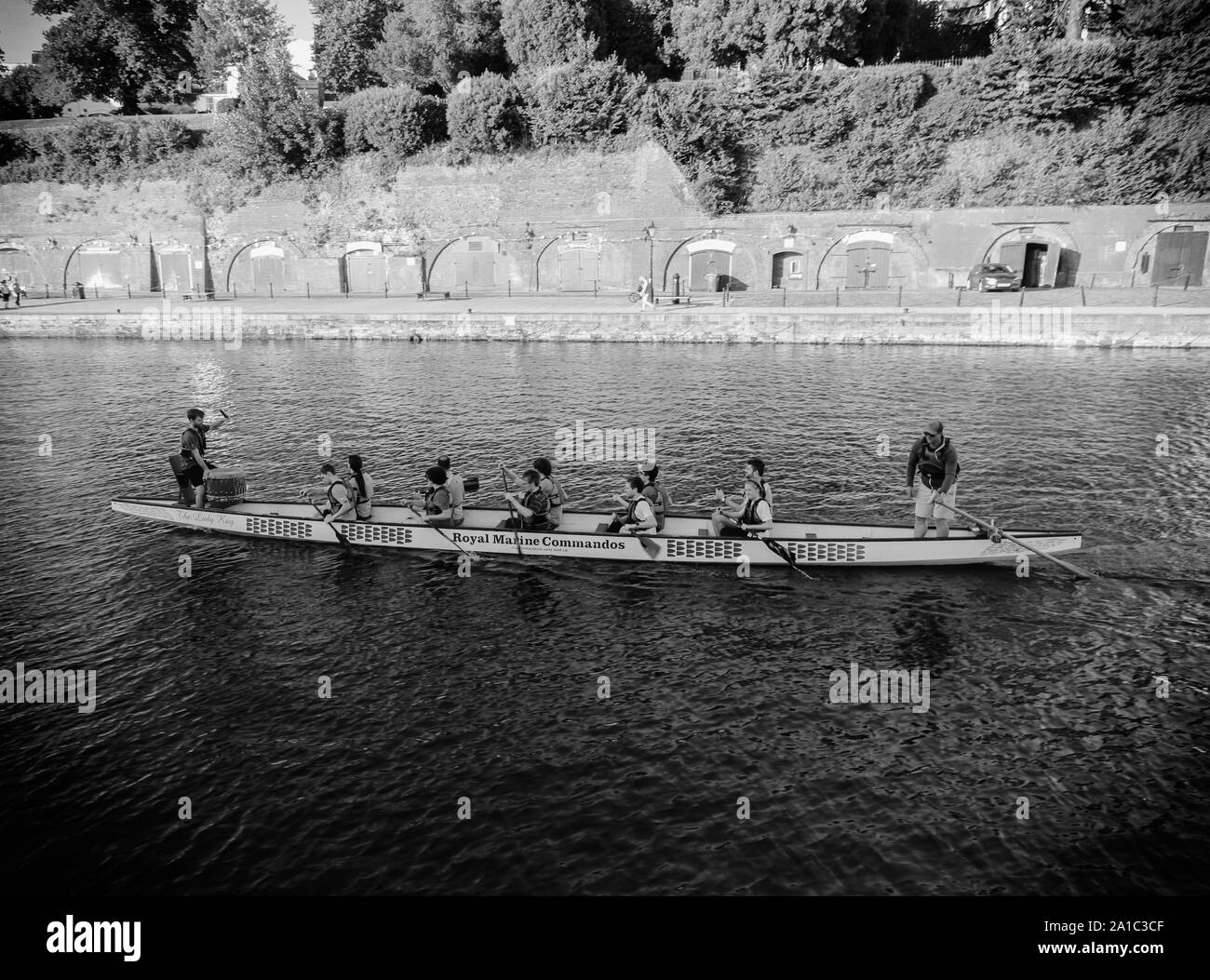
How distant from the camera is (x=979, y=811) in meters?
10.0

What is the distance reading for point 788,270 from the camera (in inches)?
1901

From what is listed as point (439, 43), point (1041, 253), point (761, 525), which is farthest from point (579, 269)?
point (761, 525)

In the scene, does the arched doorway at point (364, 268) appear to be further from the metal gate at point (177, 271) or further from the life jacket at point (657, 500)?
the life jacket at point (657, 500)

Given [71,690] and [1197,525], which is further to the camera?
[1197,525]

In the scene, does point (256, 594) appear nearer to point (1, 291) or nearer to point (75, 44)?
point (1, 291)

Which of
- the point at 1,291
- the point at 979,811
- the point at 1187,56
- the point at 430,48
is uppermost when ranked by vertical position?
the point at 430,48

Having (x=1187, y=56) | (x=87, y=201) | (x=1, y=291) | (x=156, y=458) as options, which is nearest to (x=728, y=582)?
(x=156, y=458)

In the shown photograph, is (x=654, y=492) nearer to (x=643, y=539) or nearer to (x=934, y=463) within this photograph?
(x=643, y=539)

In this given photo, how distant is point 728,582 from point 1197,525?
942 centimetres

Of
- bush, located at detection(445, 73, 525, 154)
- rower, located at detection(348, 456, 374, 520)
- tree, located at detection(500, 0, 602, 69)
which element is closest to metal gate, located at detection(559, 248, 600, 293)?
bush, located at detection(445, 73, 525, 154)

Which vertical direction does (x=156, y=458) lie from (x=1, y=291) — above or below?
below

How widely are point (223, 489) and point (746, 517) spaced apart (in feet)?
33.4

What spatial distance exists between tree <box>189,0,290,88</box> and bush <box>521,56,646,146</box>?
2084 cm

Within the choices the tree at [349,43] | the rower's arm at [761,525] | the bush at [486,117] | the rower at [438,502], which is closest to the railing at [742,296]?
the bush at [486,117]
